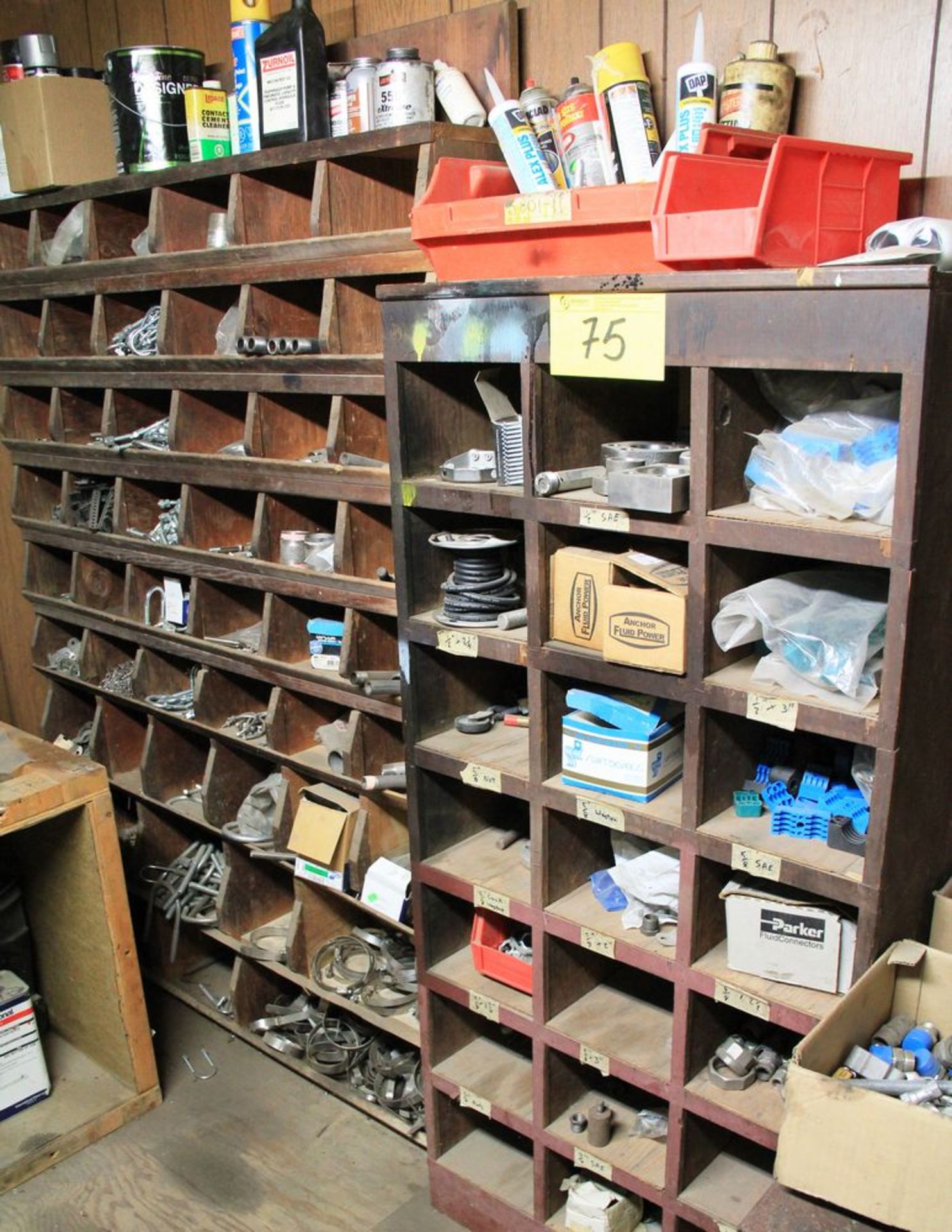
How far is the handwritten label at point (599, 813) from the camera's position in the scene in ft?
5.15

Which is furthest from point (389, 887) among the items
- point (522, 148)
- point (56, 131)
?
point (56, 131)

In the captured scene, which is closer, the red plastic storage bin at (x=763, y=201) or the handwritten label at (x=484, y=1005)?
the red plastic storage bin at (x=763, y=201)

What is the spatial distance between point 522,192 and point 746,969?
1.17 metres

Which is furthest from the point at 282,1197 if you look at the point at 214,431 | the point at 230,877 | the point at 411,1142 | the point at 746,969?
the point at 214,431

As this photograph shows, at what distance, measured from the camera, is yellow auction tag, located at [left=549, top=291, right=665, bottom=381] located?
1.35m

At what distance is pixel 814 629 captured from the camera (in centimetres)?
133

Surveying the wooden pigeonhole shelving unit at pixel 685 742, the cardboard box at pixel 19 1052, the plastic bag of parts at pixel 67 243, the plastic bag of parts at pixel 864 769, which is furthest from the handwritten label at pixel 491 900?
the plastic bag of parts at pixel 67 243

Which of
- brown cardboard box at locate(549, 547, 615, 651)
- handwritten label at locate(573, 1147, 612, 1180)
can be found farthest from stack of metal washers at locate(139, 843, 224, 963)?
brown cardboard box at locate(549, 547, 615, 651)

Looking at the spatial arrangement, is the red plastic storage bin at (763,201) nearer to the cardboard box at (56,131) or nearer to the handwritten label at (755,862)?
the handwritten label at (755,862)

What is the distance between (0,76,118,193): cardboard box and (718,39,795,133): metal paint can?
151cm

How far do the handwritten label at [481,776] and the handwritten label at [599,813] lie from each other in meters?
0.15

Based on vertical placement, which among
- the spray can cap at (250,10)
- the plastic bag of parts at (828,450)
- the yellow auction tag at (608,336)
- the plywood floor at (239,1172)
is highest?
the spray can cap at (250,10)

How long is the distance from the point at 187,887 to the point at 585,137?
1942mm

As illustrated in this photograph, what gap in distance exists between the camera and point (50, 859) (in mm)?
2371
